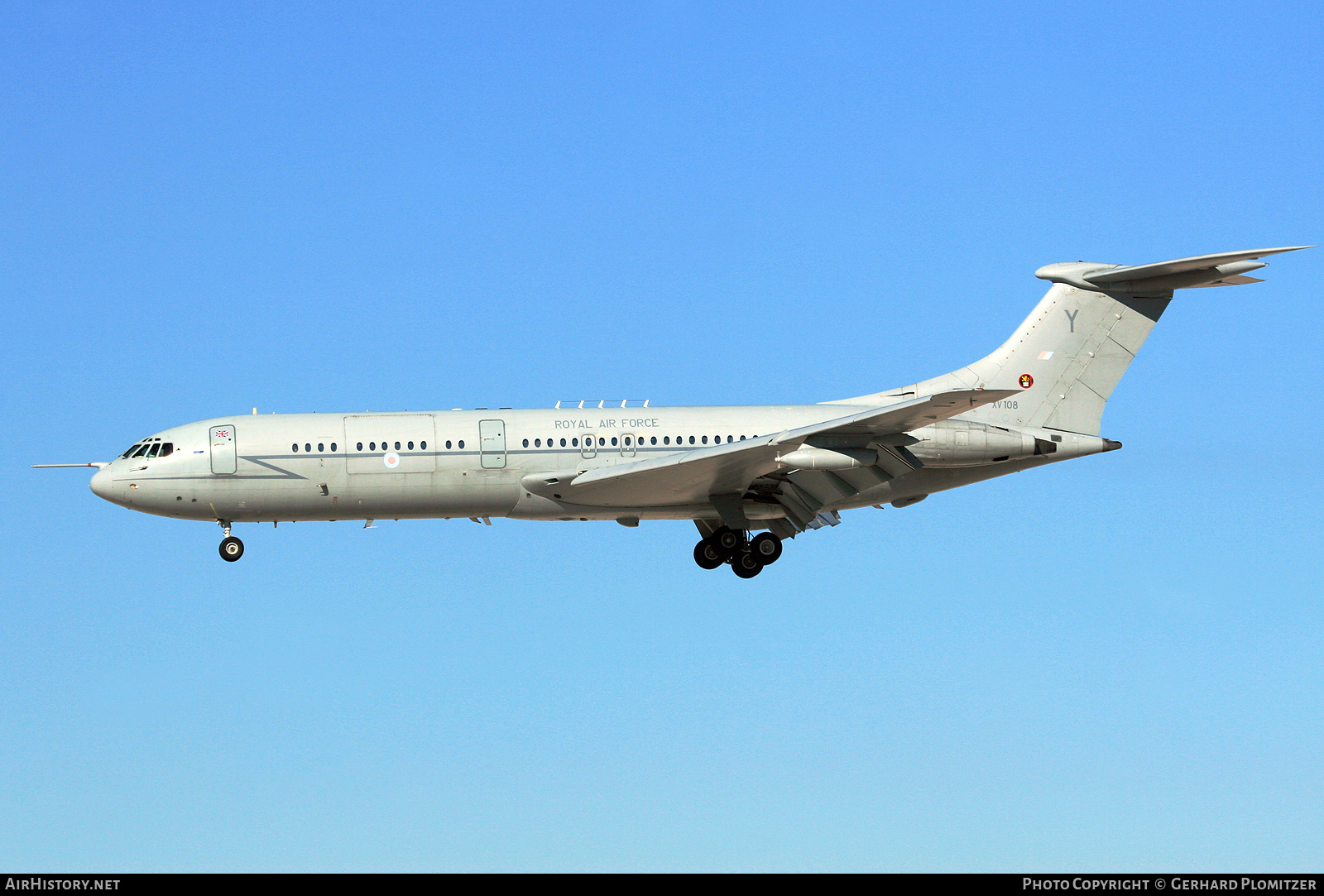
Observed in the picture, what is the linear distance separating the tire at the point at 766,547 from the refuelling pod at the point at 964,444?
4377 mm

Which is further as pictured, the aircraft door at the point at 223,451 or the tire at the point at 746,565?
the tire at the point at 746,565

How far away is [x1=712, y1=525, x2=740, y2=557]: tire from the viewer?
37.6 metres

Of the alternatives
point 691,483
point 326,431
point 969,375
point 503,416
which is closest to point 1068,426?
point 969,375

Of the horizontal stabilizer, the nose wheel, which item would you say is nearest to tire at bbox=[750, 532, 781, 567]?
the horizontal stabilizer

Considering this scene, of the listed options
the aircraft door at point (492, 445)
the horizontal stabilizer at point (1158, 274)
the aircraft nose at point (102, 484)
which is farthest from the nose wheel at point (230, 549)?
the horizontal stabilizer at point (1158, 274)

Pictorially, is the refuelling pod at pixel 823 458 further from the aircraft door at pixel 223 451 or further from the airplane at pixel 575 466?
the aircraft door at pixel 223 451

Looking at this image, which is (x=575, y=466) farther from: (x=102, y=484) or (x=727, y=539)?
(x=102, y=484)

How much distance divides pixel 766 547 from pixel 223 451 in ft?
46.0

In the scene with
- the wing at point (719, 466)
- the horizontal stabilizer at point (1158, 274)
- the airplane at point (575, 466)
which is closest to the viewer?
the wing at point (719, 466)

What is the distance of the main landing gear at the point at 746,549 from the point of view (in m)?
37.6

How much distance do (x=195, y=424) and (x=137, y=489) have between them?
216 cm

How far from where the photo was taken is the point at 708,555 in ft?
126

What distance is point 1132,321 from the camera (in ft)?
129
